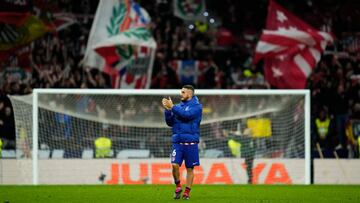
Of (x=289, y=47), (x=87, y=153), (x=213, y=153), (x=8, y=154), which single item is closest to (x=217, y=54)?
(x=289, y=47)

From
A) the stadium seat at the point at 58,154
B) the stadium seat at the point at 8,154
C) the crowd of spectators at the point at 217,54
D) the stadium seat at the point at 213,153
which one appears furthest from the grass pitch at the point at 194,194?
the crowd of spectators at the point at 217,54

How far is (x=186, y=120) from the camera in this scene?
1664 cm

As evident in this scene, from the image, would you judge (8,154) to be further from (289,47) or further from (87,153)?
(289,47)

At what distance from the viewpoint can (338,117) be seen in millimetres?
25922

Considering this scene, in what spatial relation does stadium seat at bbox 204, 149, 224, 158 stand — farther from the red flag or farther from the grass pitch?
the red flag

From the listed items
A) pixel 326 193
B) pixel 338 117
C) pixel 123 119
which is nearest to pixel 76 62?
pixel 123 119

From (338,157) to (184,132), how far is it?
8438 mm

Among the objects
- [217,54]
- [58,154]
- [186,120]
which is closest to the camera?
[186,120]

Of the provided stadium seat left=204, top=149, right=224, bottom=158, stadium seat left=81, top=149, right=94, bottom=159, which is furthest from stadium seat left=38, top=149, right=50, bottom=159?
stadium seat left=204, top=149, right=224, bottom=158

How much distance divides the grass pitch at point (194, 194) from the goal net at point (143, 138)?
273 cm

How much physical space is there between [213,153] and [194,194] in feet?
18.4

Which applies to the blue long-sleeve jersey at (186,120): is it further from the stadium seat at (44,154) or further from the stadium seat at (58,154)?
the stadium seat at (44,154)

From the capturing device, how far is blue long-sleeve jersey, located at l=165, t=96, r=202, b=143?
16.5m

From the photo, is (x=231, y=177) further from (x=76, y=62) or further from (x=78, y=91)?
(x=76, y=62)
